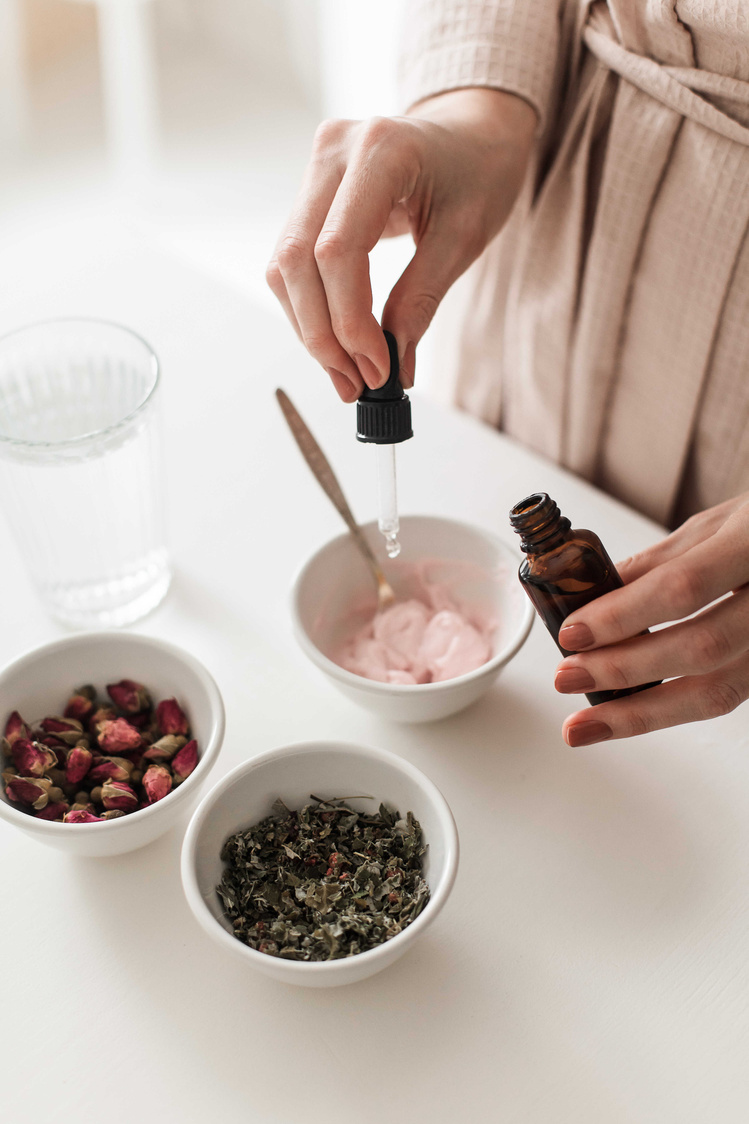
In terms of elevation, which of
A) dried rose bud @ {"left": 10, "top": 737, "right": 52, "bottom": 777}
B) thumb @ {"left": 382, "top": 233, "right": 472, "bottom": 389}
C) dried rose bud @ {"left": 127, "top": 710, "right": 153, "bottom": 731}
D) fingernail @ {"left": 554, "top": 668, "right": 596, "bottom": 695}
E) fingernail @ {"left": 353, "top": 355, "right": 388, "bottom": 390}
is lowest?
dried rose bud @ {"left": 127, "top": 710, "right": 153, "bottom": 731}

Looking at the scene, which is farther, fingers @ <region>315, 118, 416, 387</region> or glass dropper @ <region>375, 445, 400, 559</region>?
glass dropper @ <region>375, 445, 400, 559</region>

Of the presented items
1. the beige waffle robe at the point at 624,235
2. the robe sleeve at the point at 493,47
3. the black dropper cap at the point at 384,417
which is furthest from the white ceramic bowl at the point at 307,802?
the robe sleeve at the point at 493,47

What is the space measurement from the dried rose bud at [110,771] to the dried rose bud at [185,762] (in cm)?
4

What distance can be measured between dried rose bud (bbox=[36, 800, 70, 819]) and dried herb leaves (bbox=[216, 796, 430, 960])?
150 mm

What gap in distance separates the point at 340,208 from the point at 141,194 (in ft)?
12.0

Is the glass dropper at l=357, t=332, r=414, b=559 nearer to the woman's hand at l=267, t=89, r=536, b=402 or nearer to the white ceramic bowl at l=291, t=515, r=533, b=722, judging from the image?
the woman's hand at l=267, t=89, r=536, b=402

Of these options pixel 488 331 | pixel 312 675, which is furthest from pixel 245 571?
pixel 488 331

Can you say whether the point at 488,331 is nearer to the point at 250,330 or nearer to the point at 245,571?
the point at 250,330

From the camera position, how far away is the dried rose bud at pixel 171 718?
0.88 meters

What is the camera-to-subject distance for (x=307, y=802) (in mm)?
833

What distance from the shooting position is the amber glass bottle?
0.75 metres

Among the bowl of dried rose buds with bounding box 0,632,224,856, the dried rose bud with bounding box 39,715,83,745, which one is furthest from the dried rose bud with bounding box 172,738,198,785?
the dried rose bud with bounding box 39,715,83,745

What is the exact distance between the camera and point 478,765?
95cm

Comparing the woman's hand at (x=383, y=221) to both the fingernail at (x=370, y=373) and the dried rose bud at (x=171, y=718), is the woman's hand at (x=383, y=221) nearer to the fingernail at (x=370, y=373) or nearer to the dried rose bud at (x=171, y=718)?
the fingernail at (x=370, y=373)
